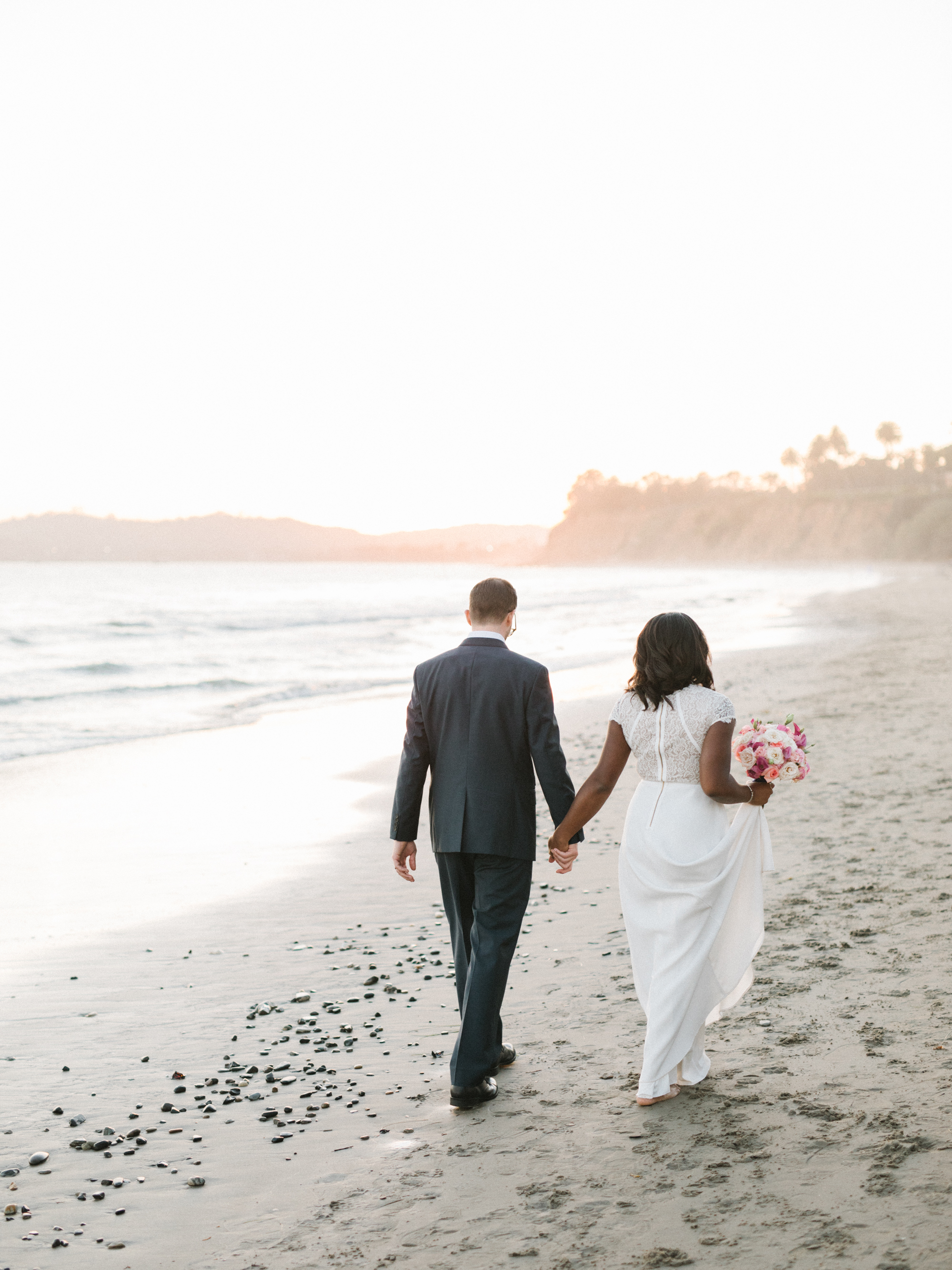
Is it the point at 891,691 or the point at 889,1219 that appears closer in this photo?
the point at 889,1219

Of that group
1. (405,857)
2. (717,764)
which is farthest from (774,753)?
(405,857)

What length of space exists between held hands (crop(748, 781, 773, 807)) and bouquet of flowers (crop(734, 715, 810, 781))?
0.15 feet

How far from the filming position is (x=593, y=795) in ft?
11.7

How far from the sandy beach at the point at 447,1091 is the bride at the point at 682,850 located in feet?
1.06

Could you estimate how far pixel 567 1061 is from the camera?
393 cm

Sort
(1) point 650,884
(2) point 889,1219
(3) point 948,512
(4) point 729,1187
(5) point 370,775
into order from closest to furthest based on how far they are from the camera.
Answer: (2) point 889,1219, (4) point 729,1187, (1) point 650,884, (5) point 370,775, (3) point 948,512

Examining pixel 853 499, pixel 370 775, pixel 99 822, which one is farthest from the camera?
pixel 853 499

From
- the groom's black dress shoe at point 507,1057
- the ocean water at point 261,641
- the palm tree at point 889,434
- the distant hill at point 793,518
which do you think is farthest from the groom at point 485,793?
the palm tree at point 889,434

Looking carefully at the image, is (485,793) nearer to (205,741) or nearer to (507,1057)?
(507,1057)

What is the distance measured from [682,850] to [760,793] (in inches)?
13.6

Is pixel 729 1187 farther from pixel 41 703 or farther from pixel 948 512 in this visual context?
pixel 948 512

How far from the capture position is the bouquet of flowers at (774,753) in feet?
11.7

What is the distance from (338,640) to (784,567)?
96426 mm

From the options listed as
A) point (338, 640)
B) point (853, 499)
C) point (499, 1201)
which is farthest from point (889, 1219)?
point (853, 499)
